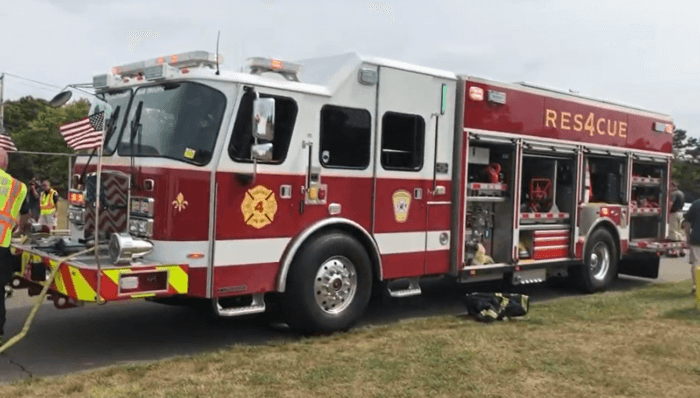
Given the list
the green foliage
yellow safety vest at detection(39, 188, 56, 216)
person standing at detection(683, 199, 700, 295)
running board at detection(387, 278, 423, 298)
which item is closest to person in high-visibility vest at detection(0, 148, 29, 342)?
running board at detection(387, 278, 423, 298)

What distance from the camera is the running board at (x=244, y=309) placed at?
5988mm

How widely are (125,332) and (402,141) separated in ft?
11.3

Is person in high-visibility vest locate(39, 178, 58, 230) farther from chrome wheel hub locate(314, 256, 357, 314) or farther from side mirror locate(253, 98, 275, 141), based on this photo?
side mirror locate(253, 98, 275, 141)

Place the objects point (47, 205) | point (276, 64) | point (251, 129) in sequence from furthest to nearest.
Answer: point (47, 205)
point (276, 64)
point (251, 129)

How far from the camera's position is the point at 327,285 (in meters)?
6.65

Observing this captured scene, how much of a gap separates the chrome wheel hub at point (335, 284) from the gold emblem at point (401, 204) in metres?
0.82

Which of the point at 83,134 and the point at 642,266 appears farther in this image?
the point at 642,266

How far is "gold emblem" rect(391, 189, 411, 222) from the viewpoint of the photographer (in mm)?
7273

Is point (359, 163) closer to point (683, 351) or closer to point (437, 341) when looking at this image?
point (437, 341)

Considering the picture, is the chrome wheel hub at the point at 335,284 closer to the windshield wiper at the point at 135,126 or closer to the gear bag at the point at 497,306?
the gear bag at the point at 497,306

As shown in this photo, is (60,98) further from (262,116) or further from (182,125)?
(262,116)

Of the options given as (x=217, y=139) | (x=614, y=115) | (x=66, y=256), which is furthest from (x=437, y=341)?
(x=614, y=115)

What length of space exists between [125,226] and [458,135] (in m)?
3.85

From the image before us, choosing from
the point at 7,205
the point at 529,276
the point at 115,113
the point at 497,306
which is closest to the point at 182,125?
the point at 115,113
